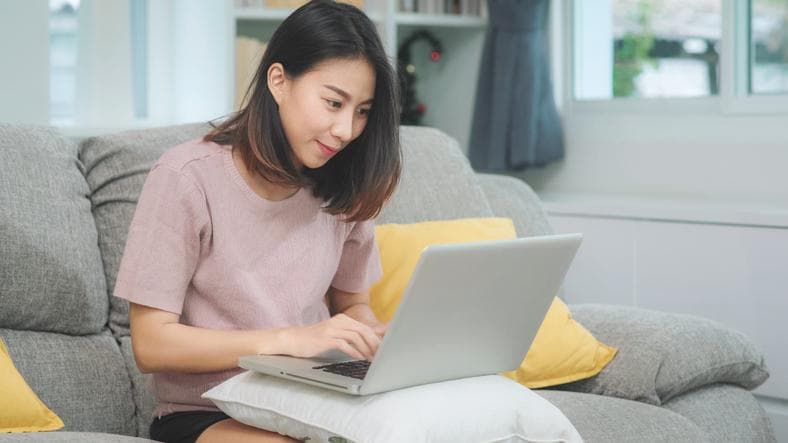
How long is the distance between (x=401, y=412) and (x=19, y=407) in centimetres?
62

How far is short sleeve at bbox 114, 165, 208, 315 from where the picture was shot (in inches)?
63.1

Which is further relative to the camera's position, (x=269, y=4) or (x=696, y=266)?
(x=269, y=4)

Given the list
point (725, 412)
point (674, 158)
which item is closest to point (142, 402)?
point (725, 412)

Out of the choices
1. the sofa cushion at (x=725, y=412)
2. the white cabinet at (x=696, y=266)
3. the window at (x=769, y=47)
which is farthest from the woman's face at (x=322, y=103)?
the window at (x=769, y=47)

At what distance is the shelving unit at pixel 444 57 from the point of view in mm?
3955

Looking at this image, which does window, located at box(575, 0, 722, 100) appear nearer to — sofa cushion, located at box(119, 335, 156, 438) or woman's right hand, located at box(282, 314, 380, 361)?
sofa cushion, located at box(119, 335, 156, 438)

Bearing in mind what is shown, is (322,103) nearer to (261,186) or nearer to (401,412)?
(261,186)

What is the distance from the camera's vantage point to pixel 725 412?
2.27m

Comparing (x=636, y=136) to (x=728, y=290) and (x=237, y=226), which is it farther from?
(x=237, y=226)

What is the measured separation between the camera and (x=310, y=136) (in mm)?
1686

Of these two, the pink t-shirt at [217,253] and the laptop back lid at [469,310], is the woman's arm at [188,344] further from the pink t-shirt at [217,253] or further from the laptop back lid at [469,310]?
the laptop back lid at [469,310]

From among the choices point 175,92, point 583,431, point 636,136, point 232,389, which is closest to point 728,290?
point 636,136

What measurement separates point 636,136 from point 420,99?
3.31 ft

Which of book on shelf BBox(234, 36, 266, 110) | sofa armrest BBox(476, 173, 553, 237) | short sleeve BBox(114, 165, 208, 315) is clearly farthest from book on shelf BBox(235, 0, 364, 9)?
short sleeve BBox(114, 165, 208, 315)
